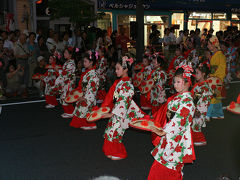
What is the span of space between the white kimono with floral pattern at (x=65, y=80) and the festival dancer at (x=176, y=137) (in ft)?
12.8

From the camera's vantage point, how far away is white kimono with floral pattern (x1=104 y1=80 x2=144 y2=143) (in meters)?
4.69

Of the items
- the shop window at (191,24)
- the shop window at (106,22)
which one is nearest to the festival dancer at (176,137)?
the shop window at (106,22)

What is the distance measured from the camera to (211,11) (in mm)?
23828

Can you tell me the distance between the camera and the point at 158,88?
7445mm

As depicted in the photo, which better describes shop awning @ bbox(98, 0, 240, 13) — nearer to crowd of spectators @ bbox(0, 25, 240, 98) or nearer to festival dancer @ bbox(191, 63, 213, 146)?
crowd of spectators @ bbox(0, 25, 240, 98)

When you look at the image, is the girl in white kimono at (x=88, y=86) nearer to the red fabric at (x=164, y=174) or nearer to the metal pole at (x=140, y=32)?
the red fabric at (x=164, y=174)

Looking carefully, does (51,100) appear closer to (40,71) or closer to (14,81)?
(40,71)

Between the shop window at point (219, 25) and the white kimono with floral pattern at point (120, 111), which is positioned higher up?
the shop window at point (219, 25)

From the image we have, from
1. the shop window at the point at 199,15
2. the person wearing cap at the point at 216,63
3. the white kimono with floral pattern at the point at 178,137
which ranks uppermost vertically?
the shop window at the point at 199,15

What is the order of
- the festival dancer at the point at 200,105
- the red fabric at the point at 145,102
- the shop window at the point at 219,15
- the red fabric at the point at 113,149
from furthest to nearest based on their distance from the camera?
1. the shop window at the point at 219,15
2. the red fabric at the point at 145,102
3. the festival dancer at the point at 200,105
4. the red fabric at the point at 113,149

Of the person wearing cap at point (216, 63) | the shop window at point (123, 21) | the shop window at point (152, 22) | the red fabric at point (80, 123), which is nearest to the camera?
the red fabric at point (80, 123)

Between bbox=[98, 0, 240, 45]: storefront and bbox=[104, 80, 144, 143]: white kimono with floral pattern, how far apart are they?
43.2 ft

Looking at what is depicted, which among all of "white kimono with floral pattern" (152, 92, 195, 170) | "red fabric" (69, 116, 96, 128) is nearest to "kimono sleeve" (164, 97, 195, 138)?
"white kimono with floral pattern" (152, 92, 195, 170)

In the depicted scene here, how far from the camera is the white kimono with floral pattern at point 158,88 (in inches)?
288
